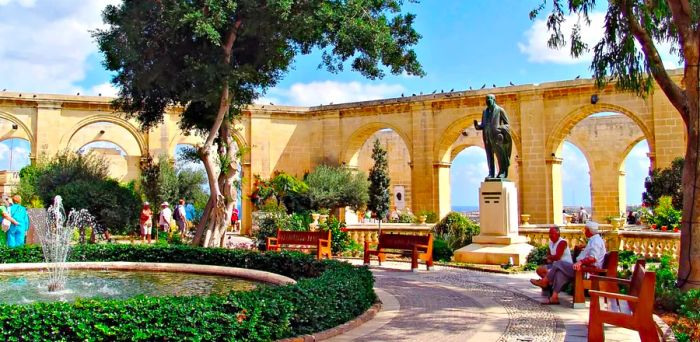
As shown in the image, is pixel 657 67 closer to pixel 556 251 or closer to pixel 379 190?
pixel 556 251

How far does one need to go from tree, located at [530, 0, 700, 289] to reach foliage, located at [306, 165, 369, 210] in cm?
1309

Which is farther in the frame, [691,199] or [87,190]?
[87,190]

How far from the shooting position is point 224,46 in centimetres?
1223

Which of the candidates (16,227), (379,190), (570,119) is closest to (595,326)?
(16,227)

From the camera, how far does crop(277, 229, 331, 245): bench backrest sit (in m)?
12.0

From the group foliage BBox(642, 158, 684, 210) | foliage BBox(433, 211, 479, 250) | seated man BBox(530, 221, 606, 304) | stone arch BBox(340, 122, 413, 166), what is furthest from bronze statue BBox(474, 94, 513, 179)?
stone arch BBox(340, 122, 413, 166)

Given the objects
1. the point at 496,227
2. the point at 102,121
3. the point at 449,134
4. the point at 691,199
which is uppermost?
the point at 102,121

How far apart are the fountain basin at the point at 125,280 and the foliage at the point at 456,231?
20.8 ft

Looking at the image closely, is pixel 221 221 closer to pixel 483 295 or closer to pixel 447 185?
pixel 483 295

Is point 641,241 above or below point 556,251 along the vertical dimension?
below

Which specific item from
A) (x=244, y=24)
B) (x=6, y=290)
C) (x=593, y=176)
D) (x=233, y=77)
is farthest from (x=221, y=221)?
(x=593, y=176)

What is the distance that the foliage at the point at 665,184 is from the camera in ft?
56.5

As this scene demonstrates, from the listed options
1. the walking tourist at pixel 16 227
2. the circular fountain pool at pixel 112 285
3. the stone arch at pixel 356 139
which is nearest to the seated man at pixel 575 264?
the circular fountain pool at pixel 112 285

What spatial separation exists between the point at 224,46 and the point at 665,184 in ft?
44.2
